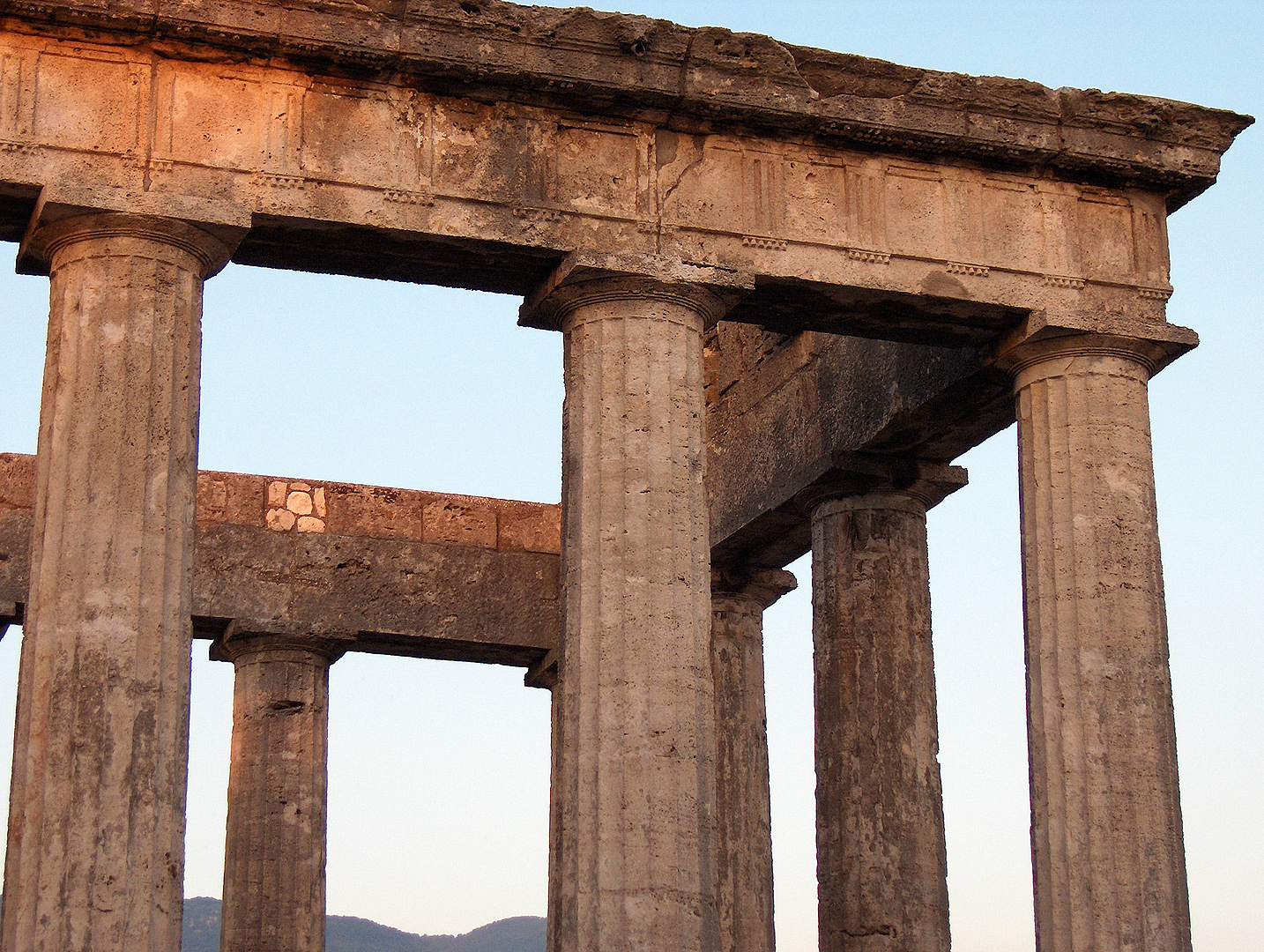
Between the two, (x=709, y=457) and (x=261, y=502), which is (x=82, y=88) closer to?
(x=261, y=502)

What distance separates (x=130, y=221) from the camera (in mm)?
14797

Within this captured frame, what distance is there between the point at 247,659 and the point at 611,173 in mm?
7661

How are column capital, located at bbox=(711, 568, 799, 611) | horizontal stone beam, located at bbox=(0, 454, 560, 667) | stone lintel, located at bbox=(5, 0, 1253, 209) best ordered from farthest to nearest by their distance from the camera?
column capital, located at bbox=(711, 568, 799, 611), horizontal stone beam, located at bbox=(0, 454, 560, 667), stone lintel, located at bbox=(5, 0, 1253, 209)

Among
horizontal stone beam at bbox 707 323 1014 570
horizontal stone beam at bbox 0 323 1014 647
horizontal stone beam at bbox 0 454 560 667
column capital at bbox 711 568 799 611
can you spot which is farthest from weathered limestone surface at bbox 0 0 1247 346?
horizontal stone beam at bbox 0 454 560 667

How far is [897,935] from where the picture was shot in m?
18.7

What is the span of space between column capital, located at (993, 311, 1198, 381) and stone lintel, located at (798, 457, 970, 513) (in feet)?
9.54

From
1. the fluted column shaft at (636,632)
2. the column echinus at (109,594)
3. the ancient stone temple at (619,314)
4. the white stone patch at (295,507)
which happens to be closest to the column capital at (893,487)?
the ancient stone temple at (619,314)

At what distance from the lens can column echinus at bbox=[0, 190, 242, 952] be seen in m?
13.5

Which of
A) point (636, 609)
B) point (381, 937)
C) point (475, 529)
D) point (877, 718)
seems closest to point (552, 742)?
point (475, 529)

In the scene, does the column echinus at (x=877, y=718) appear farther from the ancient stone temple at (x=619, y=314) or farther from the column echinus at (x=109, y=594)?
the column echinus at (x=109, y=594)

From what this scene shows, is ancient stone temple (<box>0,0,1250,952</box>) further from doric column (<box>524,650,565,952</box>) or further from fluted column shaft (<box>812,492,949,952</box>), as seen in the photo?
doric column (<box>524,650,565,952</box>)

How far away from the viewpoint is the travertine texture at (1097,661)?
609 inches

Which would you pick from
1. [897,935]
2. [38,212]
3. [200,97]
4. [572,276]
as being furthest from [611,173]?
[897,935]

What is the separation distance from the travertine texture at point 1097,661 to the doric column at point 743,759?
4.78 m
